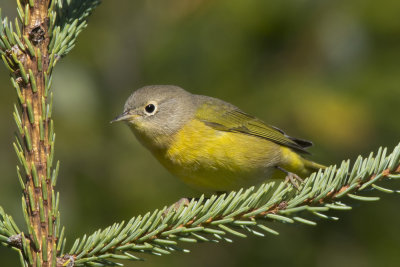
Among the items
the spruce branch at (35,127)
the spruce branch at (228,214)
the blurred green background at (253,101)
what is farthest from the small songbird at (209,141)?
the spruce branch at (35,127)

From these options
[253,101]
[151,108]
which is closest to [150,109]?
[151,108]

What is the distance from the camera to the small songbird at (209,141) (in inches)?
166

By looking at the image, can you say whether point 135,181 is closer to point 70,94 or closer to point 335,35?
point 70,94

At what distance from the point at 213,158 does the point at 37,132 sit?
6.60 feet

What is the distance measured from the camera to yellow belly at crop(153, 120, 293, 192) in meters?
4.18

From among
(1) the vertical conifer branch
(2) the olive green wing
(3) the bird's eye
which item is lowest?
(1) the vertical conifer branch

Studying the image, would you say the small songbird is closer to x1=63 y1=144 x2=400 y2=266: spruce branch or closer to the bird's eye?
the bird's eye

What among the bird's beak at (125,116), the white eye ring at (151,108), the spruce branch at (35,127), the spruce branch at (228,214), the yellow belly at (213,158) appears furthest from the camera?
the white eye ring at (151,108)

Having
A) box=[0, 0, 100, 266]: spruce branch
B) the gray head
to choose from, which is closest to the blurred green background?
the gray head

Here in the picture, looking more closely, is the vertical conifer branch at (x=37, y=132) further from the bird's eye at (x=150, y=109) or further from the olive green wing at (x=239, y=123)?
the olive green wing at (x=239, y=123)

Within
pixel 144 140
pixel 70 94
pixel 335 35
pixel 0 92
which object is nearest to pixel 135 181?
pixel 144 140

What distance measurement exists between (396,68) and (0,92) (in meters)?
4.09

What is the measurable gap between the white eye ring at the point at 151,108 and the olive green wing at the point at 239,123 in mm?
412

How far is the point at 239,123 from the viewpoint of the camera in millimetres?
4965
